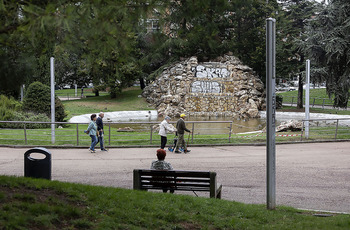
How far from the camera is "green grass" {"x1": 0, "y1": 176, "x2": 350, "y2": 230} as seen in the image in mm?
6355

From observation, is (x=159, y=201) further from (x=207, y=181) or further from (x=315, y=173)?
(x=315, y=173)

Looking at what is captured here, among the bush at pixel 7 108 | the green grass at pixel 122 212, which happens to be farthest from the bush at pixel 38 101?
the green grass at pixel 122 212

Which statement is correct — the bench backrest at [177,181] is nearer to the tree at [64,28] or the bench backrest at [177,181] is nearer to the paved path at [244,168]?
the paved path at [244,168]

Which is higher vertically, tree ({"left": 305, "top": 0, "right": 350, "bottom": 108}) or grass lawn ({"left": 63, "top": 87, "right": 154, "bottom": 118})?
tree ({"left": 305, "top": 0, "right": 350, "bottom": 108})

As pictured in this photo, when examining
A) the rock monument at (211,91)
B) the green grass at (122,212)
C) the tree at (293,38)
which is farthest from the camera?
the tree at (293,38)

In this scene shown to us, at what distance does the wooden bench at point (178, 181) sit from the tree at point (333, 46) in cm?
2457

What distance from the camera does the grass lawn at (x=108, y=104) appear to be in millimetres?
41753

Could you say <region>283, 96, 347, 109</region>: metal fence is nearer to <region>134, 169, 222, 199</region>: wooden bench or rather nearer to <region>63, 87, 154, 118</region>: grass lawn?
<region>63, 87, 154, 118</region>: grass lawn

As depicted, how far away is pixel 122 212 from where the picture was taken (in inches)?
276

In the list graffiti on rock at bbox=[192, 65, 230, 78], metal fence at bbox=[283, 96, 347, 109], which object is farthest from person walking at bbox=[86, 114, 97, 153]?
metal fence at bbox=[283, 96, 347, 109]

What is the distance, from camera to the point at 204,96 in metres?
43.2

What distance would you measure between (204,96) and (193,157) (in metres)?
26.7

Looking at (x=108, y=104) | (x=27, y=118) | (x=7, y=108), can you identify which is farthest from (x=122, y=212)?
(x=108, y=104)

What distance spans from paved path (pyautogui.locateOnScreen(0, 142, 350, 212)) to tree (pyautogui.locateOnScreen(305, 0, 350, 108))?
12551mm
